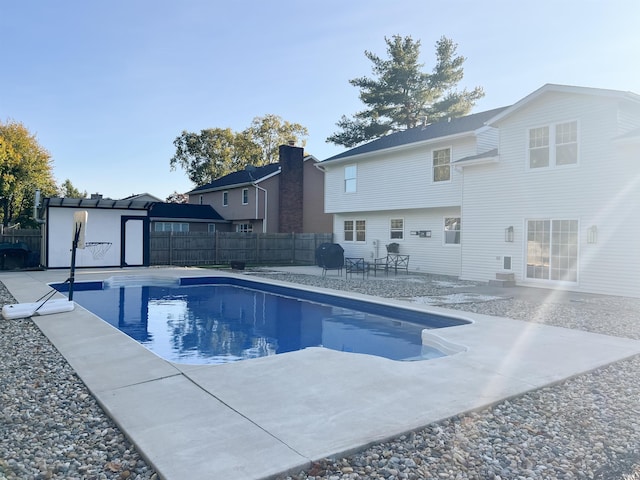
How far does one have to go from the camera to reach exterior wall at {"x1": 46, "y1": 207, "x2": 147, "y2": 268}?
17.7 meters

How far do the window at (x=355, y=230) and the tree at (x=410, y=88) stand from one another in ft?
50.7

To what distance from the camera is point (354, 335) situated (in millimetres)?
8844

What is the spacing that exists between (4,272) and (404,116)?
2768cm

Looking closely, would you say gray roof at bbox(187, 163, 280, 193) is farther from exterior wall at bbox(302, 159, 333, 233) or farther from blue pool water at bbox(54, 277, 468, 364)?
blue pool water at bbox(54, 277, 468, 364)

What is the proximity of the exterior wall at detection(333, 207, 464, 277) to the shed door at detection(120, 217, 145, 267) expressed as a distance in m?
9.43

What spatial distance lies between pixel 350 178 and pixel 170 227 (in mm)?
13989

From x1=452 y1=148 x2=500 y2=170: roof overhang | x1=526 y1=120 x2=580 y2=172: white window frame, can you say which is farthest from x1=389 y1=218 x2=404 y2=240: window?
x1=526 y1=120 x2=580 y2=172: white window frame

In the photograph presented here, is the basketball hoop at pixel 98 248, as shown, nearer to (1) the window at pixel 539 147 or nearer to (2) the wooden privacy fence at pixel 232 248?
(2) the wooden privacy fence at pixel 232 248

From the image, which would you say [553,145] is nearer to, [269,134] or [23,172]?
[23,172]

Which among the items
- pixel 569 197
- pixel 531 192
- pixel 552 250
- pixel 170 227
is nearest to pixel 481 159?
pixel 531 192

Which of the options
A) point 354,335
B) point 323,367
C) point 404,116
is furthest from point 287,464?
point 404,116

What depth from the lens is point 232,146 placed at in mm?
46125

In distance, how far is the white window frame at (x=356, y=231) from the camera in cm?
2178

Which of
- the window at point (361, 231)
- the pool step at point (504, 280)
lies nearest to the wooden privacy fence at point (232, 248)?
the window at point (361, 231)
